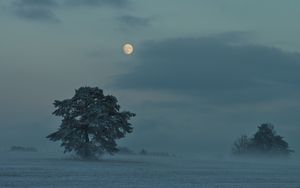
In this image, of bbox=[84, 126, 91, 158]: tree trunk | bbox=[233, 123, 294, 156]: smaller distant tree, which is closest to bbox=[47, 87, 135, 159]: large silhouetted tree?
bbox=[84, 126, 91, 158]: tree trunk

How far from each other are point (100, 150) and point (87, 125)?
2.76m

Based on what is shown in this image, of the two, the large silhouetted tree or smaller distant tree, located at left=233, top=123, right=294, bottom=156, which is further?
smaller distant tree, located at left=233, top=123, right=294, bottom=156

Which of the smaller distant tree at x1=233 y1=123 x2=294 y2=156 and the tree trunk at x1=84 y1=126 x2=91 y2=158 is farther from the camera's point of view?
the smaller distant tree at x1=233 y1=123 x2=294 y2=156

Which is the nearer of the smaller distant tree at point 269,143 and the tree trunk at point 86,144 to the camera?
the tree trunk at point 86,144

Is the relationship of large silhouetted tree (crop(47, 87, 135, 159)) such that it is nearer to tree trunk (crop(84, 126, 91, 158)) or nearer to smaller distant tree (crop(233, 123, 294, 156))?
tree trunk (crop(84, 126, 91, 158))

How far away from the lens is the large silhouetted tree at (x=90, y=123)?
6675 centimetres

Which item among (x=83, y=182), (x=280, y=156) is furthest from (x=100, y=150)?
(x=280, y=156)

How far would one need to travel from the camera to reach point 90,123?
219 ft

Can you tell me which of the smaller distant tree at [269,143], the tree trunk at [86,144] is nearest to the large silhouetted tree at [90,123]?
the tree trunk at [86,144]

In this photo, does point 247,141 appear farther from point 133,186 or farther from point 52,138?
point 133,186

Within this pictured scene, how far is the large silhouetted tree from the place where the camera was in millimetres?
66750

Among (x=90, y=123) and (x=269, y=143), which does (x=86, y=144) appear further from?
(x=269, y=143)

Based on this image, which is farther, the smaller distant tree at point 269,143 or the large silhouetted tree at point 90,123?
the smaller distant tree at point 269,143

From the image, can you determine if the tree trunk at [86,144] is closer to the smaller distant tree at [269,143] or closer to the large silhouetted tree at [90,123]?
the large silhouetted tree at [90,123]
